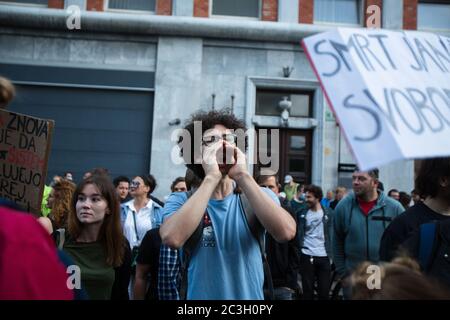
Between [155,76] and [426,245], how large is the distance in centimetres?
1035

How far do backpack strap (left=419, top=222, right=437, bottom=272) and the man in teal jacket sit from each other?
7.25 feet

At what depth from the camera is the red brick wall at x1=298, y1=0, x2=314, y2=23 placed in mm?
12164

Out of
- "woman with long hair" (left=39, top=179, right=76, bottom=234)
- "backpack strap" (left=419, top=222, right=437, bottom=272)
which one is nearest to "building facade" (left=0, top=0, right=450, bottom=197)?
"woman with long hair" (left=39, top=179, right=76, bottom=234)

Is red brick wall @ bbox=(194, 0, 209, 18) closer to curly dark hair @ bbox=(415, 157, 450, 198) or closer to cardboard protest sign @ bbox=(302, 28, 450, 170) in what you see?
curly dark hair @ bbox=(415, 157, 450, 198)

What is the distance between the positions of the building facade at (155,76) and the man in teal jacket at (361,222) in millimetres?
7276

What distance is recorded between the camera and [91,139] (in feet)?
38.5

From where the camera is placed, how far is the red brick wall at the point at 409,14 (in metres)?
12.2

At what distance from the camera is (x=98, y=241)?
10.3 ft

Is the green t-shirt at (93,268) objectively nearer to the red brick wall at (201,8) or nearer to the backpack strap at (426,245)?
the backpack strap at (426,245)

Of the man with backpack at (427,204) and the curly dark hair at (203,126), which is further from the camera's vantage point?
the man with backpack at (427,204)

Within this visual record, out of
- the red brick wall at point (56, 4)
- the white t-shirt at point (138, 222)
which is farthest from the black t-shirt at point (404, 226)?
the red brick wall at point (56, 4)

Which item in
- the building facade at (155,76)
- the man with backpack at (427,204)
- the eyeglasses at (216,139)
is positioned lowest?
the man with backpack at (427,204)

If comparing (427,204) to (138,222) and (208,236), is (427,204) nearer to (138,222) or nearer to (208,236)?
(208,236)

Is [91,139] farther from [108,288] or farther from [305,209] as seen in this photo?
[108,288]
